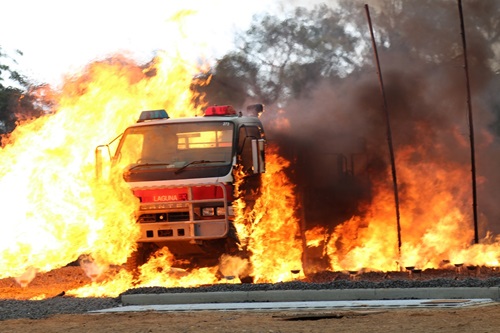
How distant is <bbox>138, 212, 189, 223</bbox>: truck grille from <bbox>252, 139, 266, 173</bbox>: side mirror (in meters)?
1.44

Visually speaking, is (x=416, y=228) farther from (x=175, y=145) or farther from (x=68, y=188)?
(x=68, y=188)

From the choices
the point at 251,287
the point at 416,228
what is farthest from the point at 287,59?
the point at 251,287

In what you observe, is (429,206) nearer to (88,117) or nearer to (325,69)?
(325,69)

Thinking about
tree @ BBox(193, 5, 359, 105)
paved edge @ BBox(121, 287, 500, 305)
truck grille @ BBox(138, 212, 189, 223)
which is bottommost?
paved edge @ BBox(121, 287, 500, 305)

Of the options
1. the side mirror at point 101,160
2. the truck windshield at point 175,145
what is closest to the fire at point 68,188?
the side mirror at point 101,160

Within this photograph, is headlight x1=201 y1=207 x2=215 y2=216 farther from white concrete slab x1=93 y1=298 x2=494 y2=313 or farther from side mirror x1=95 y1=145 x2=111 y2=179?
white concrete slab x1=93 y1=298 x2=494 y2=313

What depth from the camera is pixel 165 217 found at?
703 inches

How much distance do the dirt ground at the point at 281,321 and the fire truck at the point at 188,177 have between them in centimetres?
392

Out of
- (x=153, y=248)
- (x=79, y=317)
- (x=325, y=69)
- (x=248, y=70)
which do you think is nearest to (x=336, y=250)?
(x=153, y=248)

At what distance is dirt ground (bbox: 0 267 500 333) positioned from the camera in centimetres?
1109

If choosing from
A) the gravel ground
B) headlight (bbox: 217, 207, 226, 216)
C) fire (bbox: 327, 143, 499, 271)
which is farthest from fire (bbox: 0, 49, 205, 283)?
fire (bbox: 327, 143, 499, 271)

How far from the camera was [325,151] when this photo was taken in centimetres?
2314

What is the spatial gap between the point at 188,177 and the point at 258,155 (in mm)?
1287

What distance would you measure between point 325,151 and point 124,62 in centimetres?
501
